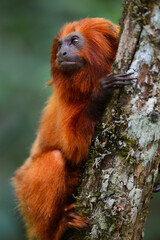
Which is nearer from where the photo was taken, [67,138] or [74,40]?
[67,138]

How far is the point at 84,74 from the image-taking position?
3.70m

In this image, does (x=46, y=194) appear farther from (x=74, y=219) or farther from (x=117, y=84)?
(x=117, y=84)

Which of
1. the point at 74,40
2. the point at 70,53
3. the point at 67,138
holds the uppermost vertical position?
the point at 74,40

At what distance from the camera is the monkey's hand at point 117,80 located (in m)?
2.88

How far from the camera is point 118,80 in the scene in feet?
9.58

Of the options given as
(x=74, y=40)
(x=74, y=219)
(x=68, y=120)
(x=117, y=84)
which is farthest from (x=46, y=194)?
(x=74, y=40)

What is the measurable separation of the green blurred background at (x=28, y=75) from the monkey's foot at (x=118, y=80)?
2543 mm

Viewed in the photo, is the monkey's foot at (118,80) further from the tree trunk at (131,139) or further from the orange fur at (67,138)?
the orange fur at (67,138)

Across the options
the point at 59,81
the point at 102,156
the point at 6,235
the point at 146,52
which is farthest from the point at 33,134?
the point at 146,52

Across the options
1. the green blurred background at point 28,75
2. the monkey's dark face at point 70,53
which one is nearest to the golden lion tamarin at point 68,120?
the monkey's dark face at point 70,53

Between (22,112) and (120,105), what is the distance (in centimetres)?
340

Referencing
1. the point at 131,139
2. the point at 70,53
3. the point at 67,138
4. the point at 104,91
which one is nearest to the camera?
the point at 131,139

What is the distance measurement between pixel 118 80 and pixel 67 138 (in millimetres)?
1048

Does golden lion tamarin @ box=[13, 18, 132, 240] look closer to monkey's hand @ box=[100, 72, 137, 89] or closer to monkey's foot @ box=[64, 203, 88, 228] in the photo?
monkey's foot @ box=[64, 203, 88, 228]
